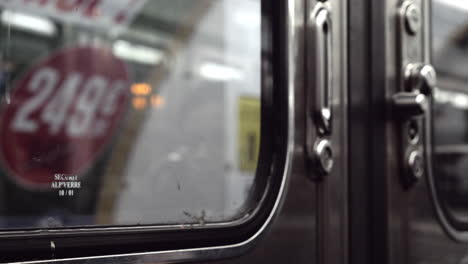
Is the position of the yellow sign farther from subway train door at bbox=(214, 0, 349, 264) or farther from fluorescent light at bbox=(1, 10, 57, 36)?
fluorescent light at bbox=(1, 10, 57, 36)

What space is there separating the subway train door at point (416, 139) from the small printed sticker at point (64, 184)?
633 millimetres

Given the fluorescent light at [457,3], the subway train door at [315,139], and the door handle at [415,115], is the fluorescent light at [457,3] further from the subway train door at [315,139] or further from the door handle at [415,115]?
the subway train door at [315,139]

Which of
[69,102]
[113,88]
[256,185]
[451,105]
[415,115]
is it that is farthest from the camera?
[69,102]

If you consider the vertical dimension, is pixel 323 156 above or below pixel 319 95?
below

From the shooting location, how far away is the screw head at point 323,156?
1165 mm

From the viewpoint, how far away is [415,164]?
129 cm

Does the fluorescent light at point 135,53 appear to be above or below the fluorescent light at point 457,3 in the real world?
above

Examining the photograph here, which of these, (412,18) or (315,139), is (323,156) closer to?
(315,139)

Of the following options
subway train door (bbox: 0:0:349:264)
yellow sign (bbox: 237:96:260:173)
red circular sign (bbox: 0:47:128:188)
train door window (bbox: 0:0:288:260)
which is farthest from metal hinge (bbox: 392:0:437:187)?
red circular sign (bbox: 0:47:128:188)

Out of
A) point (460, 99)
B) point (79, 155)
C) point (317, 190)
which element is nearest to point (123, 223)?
point (317, 190)

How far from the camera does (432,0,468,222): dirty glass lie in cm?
141

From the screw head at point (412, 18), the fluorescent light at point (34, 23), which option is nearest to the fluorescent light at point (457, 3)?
the screw head at point (412, 18)

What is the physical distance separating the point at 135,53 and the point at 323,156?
186cm

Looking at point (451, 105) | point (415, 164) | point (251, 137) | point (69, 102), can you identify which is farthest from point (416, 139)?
point (69, 102)
